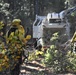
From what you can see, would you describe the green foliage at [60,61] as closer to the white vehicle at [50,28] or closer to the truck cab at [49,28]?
the truck cab at [49,28]

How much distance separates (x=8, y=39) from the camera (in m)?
3.18

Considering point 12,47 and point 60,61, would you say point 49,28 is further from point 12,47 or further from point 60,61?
point 12,47

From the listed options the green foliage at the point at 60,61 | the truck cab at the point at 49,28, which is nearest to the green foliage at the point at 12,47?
the green foliage at the point at 60,61

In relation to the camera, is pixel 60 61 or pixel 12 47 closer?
pixel 12 47

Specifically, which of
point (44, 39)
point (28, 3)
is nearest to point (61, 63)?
point (44, 39)

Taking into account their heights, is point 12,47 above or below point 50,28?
above

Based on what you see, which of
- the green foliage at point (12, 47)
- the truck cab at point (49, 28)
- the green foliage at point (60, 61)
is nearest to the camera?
the green foliage at point (12, 47)

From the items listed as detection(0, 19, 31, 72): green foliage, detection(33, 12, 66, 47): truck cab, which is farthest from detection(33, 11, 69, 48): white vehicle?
detection(0, 19, 31, 72): green foliage

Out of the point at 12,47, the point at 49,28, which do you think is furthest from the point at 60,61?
the point at 12,47

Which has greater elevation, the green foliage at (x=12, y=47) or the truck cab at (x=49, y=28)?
the green foliage at (x=12, y=47)

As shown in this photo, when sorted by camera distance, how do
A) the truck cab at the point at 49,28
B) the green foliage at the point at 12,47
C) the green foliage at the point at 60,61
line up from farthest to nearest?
the truck cab at the point at 49,28 → the green foliage at the point at 60,61 → the green foliage at the point at 12,47

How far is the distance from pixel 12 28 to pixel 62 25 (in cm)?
1364

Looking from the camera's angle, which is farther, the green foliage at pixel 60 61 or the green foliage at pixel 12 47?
the green foliage at pixel 60 61

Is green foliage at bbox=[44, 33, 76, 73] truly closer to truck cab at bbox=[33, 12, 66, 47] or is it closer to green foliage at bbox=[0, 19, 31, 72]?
truck cab at bbox=[33, 12, 66, 47]
